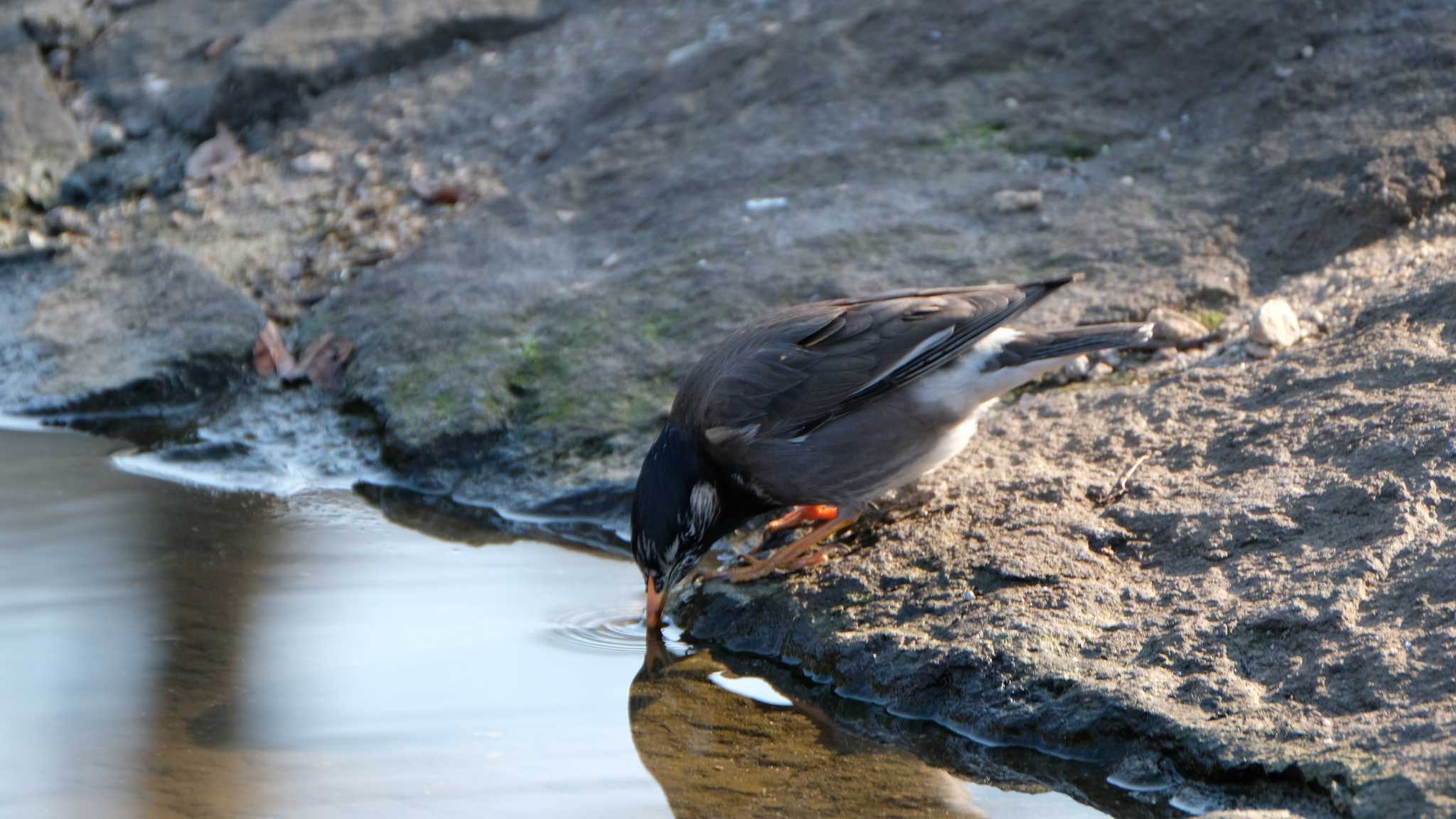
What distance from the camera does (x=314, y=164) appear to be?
7.68 meters

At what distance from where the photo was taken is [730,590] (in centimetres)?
455

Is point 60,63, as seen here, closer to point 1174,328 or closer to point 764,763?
point 1174,328

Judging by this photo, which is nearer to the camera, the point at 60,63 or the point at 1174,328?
the point at 1174,328

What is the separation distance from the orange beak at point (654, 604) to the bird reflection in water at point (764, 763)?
0.31 meters

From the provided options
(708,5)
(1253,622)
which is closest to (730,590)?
(1253,622)

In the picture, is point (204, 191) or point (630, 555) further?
point (204, 191)

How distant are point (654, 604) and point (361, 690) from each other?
0.95 meters

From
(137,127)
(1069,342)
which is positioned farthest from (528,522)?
(137,127)

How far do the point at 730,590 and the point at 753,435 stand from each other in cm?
52

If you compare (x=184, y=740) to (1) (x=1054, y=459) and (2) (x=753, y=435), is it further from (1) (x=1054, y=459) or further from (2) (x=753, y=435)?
(1) (x=1054, y=459)

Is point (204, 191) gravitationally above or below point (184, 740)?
above

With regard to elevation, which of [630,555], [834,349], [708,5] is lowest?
[630,555]

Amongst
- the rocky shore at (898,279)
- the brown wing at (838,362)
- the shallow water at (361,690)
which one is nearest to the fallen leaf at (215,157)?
the rocky shore at (898,279)

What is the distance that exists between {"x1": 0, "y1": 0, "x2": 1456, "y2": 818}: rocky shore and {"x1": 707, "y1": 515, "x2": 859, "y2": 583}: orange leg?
0.06 metres
